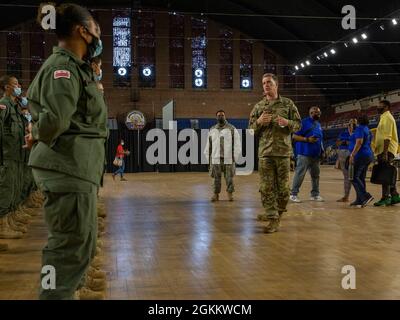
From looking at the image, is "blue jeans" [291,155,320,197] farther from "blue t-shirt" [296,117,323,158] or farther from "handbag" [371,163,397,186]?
"handbag" [371,163,397,186]

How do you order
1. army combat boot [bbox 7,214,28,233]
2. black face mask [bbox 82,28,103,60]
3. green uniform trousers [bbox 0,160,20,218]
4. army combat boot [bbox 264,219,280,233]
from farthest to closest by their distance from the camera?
army combat boot [bbox 7,214,28,233], army combat boot [bbox 264,219,280,233], green uniform trousers [bbox 0,160,20,218], black face mask [bbox 82,28,103,60]

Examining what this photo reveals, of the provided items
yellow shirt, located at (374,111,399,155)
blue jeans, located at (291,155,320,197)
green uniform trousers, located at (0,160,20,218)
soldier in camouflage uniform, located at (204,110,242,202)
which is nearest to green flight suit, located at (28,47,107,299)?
green uniform trousers, located at (0,160,20,218)

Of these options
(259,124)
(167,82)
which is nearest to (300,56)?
(167,82)

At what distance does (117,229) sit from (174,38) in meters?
22.1

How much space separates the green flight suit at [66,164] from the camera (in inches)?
89.0

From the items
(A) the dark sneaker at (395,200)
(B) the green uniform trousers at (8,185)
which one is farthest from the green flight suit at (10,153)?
(A) the dark sneaker at (395,200)

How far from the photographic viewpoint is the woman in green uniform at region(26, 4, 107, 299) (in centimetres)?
225

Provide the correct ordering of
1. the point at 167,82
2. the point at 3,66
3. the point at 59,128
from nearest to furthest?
the point at 59,128 < the point at 3,66 < the point at 167,82

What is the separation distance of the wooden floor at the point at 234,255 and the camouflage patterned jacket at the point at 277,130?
2.91ft

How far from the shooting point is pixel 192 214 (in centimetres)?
750

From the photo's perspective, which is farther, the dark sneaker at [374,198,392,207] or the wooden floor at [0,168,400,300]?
the dark sneaker at [374,198,392,207]

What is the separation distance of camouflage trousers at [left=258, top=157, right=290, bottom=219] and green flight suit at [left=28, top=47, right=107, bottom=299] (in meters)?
3.62

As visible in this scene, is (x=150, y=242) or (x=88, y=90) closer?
(x=88, y=90)

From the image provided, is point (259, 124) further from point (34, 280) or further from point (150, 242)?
point (34, 280)
